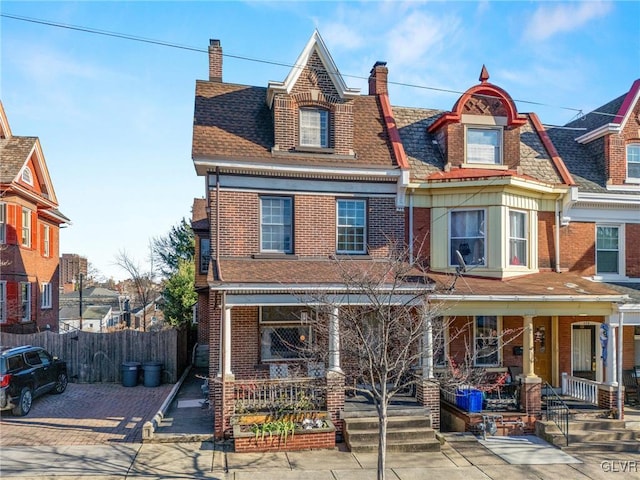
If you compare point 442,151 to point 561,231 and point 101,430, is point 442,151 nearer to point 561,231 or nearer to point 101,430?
point 561,231

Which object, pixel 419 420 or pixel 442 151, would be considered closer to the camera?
pixel 419 420

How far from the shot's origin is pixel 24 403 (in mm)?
13352

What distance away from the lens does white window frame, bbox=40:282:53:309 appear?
2531 centimetres

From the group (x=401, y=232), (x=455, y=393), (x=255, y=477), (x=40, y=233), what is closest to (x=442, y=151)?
(x=401, y=232)

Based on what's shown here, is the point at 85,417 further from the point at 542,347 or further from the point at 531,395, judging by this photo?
the point at 542,347

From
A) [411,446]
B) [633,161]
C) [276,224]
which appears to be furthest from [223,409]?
[633,161]

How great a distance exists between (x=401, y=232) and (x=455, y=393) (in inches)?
186

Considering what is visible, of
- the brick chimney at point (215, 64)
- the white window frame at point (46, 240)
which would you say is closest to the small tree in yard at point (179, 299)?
the white window frame at point (46, 240)

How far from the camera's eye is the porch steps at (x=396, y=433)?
1123cm

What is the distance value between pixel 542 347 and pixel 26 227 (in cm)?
2249

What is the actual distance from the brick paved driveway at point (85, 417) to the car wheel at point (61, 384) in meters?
0.21

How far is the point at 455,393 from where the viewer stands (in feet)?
43.3

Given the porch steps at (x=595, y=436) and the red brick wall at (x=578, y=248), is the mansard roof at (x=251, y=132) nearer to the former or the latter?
the red brick wall at (x=578, y=248)

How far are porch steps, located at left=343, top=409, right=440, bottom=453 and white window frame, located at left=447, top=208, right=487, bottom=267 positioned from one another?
487cm
